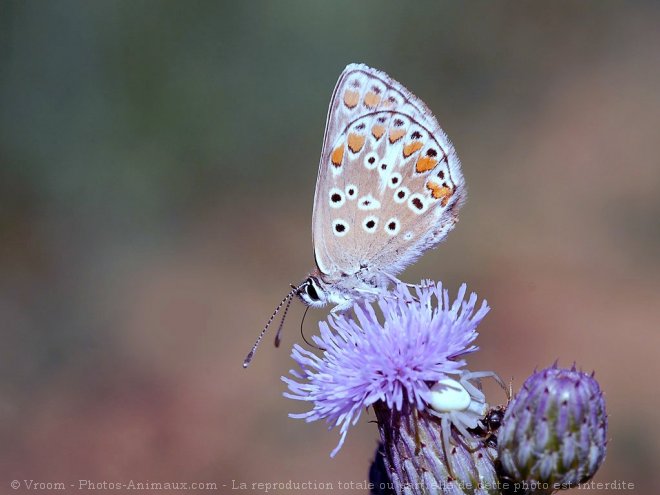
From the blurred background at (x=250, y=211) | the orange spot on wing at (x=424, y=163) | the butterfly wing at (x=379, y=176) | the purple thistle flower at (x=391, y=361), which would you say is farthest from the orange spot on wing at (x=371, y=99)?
the blurred background at (x=250, y=211)

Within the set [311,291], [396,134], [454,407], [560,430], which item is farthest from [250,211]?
[560,430]

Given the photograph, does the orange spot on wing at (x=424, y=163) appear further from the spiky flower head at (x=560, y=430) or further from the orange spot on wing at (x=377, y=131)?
the spiky flower head at (x=560, y=430)

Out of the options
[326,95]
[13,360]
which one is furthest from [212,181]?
[13,360]

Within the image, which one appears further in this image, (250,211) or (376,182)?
(250,211)

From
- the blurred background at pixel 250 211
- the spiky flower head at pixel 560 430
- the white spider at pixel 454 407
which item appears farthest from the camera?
the blurred background at pixel 250 211

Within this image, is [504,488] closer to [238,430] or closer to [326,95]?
[238,430]

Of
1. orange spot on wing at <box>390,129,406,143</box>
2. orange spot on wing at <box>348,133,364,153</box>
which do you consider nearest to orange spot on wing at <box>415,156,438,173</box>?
orange spot on wing at <box>390,129,406,143</box>

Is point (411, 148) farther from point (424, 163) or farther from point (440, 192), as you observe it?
point (440, 192)
